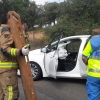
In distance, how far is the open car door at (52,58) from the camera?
242 inches

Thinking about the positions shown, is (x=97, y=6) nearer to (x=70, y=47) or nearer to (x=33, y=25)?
(x=70, y=47)

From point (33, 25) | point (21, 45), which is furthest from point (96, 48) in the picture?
point (33, 25)

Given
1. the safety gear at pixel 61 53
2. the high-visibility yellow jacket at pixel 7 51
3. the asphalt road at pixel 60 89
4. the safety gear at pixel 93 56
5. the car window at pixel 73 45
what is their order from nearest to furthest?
the safety gear at pixel 93 56, the high-visibility yellow jacket at pixel 7 51, the asphalt road at pixel 60 89, the safety gear at pixel 61 53, the car window at pixel 73 45

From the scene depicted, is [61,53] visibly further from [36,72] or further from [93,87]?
[93,87]

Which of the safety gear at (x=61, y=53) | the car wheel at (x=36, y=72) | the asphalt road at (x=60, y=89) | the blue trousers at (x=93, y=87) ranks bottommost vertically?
the asphalt road at (x=60, y=89)

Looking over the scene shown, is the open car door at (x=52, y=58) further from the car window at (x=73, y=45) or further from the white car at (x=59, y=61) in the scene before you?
the car window at (x=73, y=45)

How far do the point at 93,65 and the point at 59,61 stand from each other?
11.5 ft

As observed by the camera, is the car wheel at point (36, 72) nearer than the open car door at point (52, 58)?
No

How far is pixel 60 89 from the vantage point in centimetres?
611

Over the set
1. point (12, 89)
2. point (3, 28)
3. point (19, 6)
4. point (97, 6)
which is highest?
point (19, 6)

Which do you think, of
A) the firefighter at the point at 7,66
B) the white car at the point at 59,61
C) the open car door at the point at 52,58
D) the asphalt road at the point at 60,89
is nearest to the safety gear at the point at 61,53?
the white car at the point at 59,61

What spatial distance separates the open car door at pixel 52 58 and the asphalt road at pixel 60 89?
372mm

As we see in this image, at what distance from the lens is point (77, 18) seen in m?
14.4

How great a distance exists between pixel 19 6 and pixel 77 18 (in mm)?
26776
